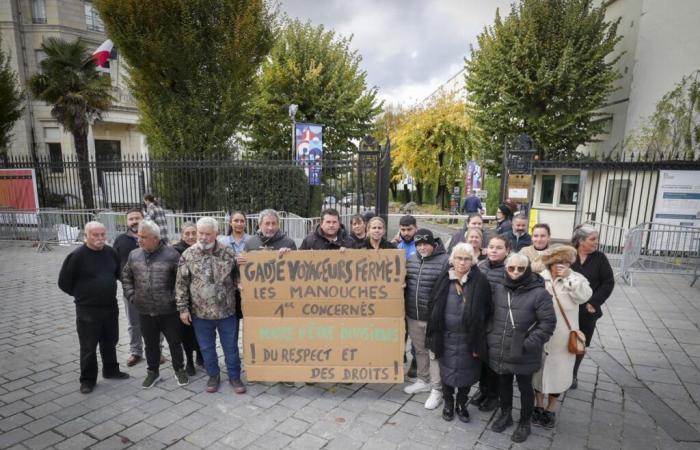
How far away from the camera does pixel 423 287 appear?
12.3 ft

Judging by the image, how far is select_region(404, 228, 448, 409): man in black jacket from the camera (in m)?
3.70

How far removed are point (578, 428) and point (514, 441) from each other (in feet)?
2.21

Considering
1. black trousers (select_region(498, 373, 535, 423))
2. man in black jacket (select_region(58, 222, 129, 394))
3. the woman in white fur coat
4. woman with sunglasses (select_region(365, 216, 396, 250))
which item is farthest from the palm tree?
the woman in white fur coat

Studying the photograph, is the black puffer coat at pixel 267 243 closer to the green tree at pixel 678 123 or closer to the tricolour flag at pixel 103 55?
the green tree at pixel 678 123

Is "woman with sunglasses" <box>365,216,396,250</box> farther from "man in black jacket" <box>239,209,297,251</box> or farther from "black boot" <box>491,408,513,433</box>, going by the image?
"black boot" <box>491,408,513,433</box>

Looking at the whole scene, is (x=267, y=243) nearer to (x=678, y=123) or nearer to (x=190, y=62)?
(x=190, y=62)

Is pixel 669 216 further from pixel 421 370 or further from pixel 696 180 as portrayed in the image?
pixel 421 370

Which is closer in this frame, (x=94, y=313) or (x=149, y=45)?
(x=94, y=313)

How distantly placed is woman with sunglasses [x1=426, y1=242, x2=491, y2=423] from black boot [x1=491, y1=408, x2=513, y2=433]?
25cm

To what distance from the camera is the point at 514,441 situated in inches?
129

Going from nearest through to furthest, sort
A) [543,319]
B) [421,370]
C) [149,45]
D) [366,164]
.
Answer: [543,319]
[421,370]
[366,164]
[149,45]

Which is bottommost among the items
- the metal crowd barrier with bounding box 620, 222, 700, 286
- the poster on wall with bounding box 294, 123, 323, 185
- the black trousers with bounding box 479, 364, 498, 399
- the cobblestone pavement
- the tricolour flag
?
the cobblestone pavement

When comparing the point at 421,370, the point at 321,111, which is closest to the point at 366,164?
the point at 421,370

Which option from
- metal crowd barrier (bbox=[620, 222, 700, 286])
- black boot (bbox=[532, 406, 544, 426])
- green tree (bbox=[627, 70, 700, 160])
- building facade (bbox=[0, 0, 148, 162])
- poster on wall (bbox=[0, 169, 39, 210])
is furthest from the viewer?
building facade (bbox=[0, 0, 148, 162])
